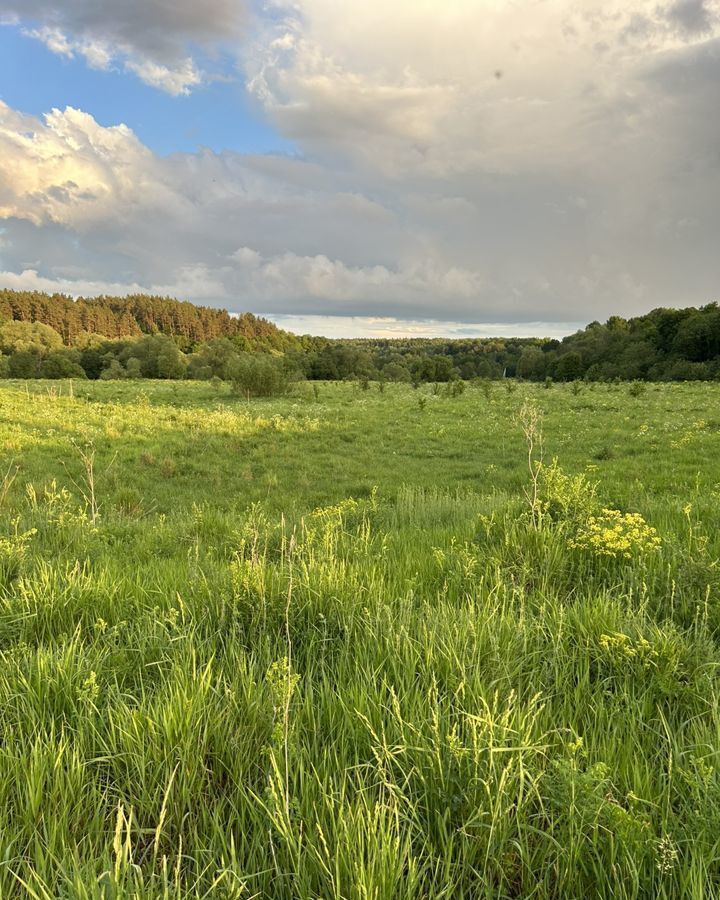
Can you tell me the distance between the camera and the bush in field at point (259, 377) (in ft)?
130

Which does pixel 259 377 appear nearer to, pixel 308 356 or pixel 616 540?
pixel 616 540

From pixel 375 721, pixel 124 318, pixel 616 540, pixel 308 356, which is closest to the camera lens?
pixel 375 721

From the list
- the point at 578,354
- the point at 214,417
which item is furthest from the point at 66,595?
the point at 578,354

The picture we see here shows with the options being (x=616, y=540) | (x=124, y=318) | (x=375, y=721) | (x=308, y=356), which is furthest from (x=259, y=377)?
(x=124, y=318)

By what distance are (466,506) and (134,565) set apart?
16.4 feet

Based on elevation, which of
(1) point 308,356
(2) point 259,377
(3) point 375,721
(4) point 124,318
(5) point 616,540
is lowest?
(3) point 375,721

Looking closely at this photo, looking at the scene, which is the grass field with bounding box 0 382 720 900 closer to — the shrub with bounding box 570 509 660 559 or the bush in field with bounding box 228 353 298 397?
the shrub with bounding box 570 509 660 559

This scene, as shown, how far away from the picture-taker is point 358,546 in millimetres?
5523

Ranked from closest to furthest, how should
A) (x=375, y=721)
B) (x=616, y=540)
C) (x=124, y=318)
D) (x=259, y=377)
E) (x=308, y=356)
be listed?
(x=375, y=721) → (x=616, y=540) → (x=259, y=377) → (x=308, y=356) → (x=124, y=318)

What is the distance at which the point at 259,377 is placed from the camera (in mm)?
39781

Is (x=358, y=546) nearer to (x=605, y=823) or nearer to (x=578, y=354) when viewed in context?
(x=605, y=823)

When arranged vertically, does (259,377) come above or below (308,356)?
below

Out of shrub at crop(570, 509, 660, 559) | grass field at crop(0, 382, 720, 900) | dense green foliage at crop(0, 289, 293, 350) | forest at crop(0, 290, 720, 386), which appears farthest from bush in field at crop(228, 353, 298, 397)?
dense green foliage at crop(0, 289, 293, 350)

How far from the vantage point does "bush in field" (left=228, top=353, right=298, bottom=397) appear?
3959 cm
